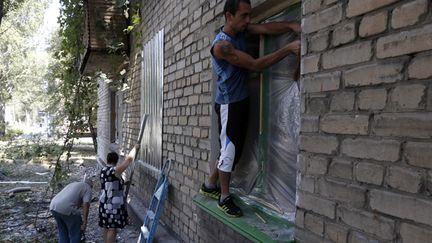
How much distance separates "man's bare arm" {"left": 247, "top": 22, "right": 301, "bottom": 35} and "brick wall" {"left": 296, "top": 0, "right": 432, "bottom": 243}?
1.87 ft

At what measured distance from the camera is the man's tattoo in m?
2.74

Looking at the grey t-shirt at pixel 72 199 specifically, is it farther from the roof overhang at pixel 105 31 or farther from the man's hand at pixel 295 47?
the man's hand at pixel 295 47

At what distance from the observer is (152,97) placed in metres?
5.89

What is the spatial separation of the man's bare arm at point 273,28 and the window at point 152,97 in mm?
2613

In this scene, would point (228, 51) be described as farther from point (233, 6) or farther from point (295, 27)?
point (295, 27)

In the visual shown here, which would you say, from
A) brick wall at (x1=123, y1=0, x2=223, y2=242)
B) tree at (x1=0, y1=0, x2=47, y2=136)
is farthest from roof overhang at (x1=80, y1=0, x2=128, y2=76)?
tree at (x1=0, y1=0, x2=47, y2=136)

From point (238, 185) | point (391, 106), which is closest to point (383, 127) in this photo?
point (391, 106)

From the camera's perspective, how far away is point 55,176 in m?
7.93

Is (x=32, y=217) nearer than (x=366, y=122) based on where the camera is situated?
No

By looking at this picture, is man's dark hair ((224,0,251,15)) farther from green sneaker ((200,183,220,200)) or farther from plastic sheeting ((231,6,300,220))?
green sneaker ((200,183,220,200))

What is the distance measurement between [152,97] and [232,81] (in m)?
3.12

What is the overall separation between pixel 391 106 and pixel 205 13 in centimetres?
265

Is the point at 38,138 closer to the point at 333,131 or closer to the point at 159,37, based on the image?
the point at 159,37

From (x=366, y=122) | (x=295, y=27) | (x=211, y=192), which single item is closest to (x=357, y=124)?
(x=366, y=122)
